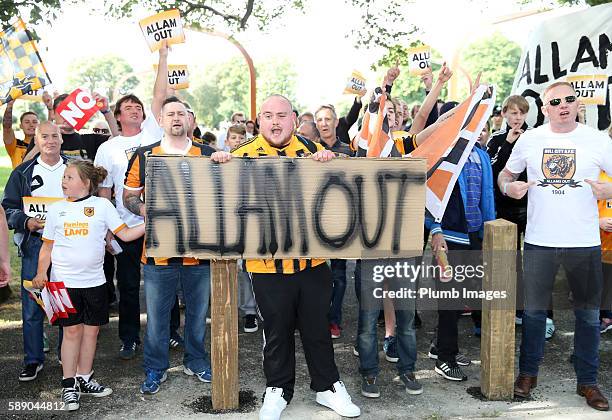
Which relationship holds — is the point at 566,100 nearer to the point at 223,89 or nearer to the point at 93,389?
the point at 93,389

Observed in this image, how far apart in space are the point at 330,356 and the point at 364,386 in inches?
16.3

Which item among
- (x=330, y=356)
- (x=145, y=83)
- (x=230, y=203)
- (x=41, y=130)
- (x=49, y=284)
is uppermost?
(x=145, y=83)

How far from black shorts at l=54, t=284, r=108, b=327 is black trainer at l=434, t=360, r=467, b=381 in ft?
7.97

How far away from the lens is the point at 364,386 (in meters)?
4.29

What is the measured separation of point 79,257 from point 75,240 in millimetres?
116

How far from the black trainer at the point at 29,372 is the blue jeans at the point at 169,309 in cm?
88

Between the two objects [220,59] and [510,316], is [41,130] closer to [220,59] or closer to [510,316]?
[510,316]

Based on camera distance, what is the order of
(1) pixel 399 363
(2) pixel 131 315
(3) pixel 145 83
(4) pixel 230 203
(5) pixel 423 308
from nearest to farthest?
(4) pixel 230 203 < (1) pixel 399 363 < (2) pixel 131 315 < (5) pixel 423 308 < (3) pixel 145 83

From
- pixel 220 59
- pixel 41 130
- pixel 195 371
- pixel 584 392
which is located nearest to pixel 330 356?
pixel 195 371

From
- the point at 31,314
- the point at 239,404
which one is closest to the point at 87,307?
the point at 31,314

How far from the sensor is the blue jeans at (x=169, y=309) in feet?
14.1

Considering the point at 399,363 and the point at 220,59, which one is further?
the point at 220,59

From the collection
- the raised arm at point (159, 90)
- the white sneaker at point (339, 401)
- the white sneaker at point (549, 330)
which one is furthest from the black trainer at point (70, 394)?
the white sneaker at point (549, 330)

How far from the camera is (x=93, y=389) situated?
4.25m
